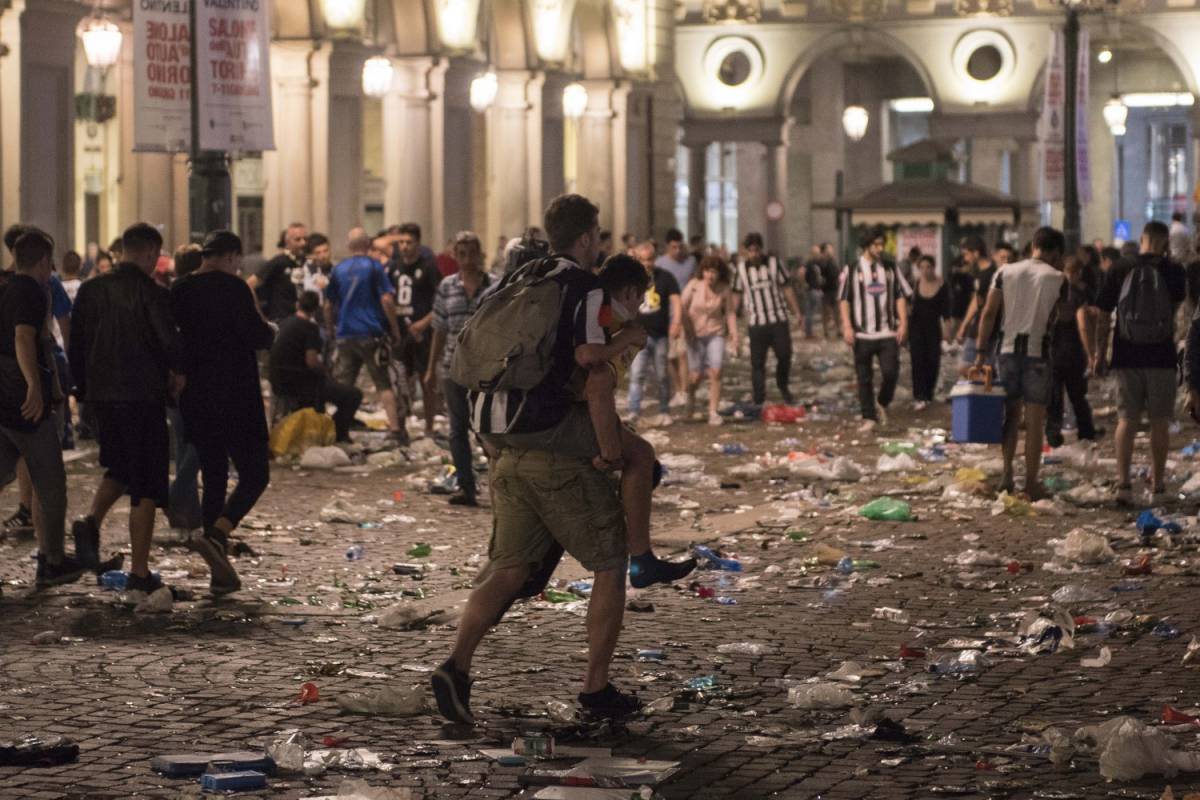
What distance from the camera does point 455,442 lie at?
15.1 meters

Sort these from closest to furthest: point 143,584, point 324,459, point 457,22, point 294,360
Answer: point 143,584 → point 324,459 → point 294,360 → point 457,22

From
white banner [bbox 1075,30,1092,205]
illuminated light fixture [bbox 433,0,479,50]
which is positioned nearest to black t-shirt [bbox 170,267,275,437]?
white banner [bbox 1075,30,1092,205]

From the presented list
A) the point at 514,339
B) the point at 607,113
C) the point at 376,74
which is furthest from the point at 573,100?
the point at 514,339

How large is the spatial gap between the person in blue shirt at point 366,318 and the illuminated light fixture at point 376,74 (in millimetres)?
14110

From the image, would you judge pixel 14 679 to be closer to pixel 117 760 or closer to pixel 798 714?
pixel 117 760

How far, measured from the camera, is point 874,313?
21.6 metres

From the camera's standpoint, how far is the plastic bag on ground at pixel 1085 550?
12344mm

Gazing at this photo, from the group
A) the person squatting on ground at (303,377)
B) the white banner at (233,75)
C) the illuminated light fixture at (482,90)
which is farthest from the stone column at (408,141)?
the white banner at (233,75)

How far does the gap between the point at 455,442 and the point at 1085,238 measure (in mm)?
60182

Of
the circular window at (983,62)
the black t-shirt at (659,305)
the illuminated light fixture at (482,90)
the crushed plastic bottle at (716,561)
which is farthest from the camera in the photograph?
the circular window at (983,62)

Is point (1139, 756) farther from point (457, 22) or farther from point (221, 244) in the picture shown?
point (457, 22)

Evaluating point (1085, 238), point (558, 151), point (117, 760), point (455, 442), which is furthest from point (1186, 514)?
point (1085, 238)

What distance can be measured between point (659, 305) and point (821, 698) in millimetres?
13877

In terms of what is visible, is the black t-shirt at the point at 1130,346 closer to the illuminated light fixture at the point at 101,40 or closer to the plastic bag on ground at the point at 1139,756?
the plastic bag on ground at the point at 1139,756
